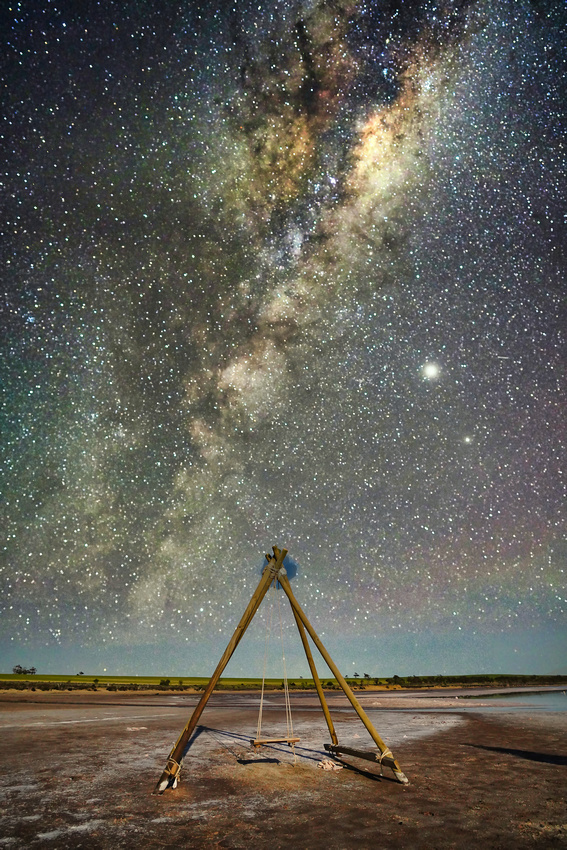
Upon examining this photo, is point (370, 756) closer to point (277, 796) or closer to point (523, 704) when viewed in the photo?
point (277, 796)

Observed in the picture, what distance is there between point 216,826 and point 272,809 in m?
1.40

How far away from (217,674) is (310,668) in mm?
3380

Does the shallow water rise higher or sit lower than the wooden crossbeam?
lower

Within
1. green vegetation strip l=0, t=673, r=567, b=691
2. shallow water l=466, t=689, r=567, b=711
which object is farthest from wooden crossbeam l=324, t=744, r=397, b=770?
green vegetation strip l=0, t=673, r=567, b=691

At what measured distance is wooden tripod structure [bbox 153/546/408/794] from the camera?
1009 centimetres

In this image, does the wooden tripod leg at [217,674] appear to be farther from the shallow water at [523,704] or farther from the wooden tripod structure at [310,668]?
the shallow water at [523,704]

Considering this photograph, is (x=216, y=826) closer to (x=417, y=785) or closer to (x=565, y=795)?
(x=417, y=785)

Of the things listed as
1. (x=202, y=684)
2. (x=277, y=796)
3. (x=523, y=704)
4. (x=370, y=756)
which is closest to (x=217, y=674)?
(x=277, y=796)

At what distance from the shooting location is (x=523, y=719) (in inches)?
1069

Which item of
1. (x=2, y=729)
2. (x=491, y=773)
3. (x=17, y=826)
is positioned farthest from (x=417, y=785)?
(x=2, y=729)

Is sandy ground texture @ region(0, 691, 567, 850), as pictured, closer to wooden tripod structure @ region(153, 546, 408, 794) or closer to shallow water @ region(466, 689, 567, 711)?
wooden tripod structure @ region(153, 546, 408, 794)

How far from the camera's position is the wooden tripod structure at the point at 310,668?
397 inches

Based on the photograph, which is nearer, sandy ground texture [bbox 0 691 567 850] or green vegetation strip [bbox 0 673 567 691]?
sandy ground texture [bbox 0 691 567 850]

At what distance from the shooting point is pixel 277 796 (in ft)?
32.2
